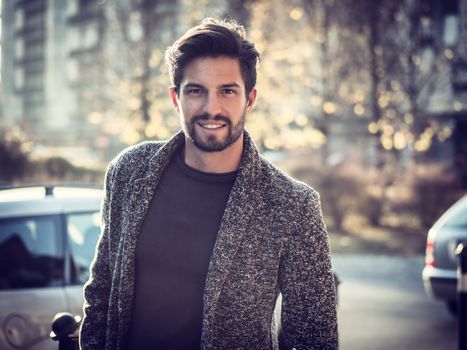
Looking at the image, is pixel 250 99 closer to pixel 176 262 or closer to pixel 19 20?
pixel 176 262

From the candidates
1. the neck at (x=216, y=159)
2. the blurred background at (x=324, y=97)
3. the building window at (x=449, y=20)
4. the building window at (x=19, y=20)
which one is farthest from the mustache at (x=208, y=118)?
the building window at (x=19, y=20)

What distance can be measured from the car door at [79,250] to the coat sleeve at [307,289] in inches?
72.0

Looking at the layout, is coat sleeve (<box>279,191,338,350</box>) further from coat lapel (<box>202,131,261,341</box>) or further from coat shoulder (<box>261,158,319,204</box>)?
coat lapel (<box>202,131,261,341</box>)

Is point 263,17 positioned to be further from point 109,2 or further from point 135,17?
point 109,2

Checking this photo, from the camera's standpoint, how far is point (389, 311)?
7.88m

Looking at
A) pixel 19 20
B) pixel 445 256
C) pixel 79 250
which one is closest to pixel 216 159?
pixel 79 250

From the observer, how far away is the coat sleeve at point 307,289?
7.68ft

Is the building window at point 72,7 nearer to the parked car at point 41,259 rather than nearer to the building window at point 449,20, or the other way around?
the building window at point 449,20

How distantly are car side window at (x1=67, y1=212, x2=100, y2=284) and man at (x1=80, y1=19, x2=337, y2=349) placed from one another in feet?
4.31

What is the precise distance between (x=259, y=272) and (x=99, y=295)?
72cm

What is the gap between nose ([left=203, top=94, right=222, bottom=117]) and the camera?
254 centimetres

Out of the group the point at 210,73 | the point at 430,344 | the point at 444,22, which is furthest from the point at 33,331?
the point at 444,22

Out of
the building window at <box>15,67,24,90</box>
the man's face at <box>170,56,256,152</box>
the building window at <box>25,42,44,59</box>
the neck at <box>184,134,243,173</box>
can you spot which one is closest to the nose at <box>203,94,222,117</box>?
the man's face at <box>170,56,256,152</box>

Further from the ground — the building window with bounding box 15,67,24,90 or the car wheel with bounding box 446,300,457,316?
the building window with bounding box 15,67,24,90
